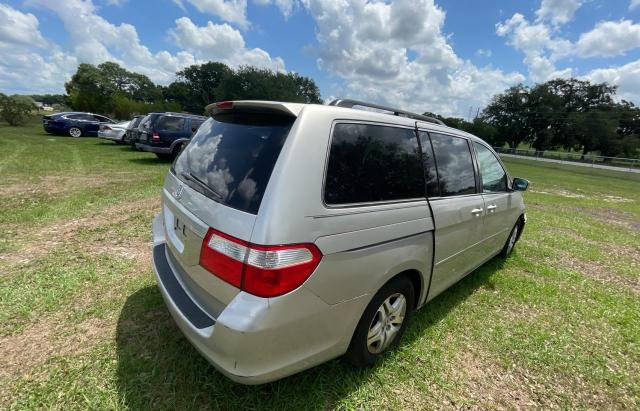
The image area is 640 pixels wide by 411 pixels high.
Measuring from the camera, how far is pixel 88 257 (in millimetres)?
3797

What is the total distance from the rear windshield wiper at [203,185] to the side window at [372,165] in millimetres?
650

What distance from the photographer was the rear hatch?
176 centimetres

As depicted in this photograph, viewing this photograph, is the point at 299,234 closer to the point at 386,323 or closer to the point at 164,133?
the point at 386,323

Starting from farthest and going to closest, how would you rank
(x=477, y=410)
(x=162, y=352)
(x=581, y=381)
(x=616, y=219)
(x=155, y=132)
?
(x=155, y=132) → (x=616, y=219) → (x=581, y=381) → (x=162, y=352) → (x=477, y=410)

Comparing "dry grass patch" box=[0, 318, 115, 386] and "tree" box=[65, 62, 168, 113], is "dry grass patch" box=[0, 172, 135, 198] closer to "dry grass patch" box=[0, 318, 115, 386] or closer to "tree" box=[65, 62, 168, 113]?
"dry grass patch" box=[0, 318, 115, 386]

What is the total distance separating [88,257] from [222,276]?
3012mm

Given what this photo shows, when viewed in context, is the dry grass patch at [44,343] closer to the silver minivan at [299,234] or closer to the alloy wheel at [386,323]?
the silver minivan at [299,234]

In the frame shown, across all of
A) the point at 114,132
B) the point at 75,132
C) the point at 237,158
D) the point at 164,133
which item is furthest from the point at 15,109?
the point at 237,158

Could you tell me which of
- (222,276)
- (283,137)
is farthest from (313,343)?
(283,137)

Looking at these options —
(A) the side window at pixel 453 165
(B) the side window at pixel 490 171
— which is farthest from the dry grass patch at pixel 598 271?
(A) the side window at pixel 453 165

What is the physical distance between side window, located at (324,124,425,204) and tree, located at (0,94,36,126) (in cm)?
3007

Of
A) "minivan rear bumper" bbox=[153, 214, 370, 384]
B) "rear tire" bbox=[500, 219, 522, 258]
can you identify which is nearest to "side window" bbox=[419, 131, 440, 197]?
"minivan rear bumper" bbox=[153, 214, 370, 384]

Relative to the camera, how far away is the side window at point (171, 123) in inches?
453

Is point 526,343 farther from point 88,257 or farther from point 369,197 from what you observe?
point 88,257
